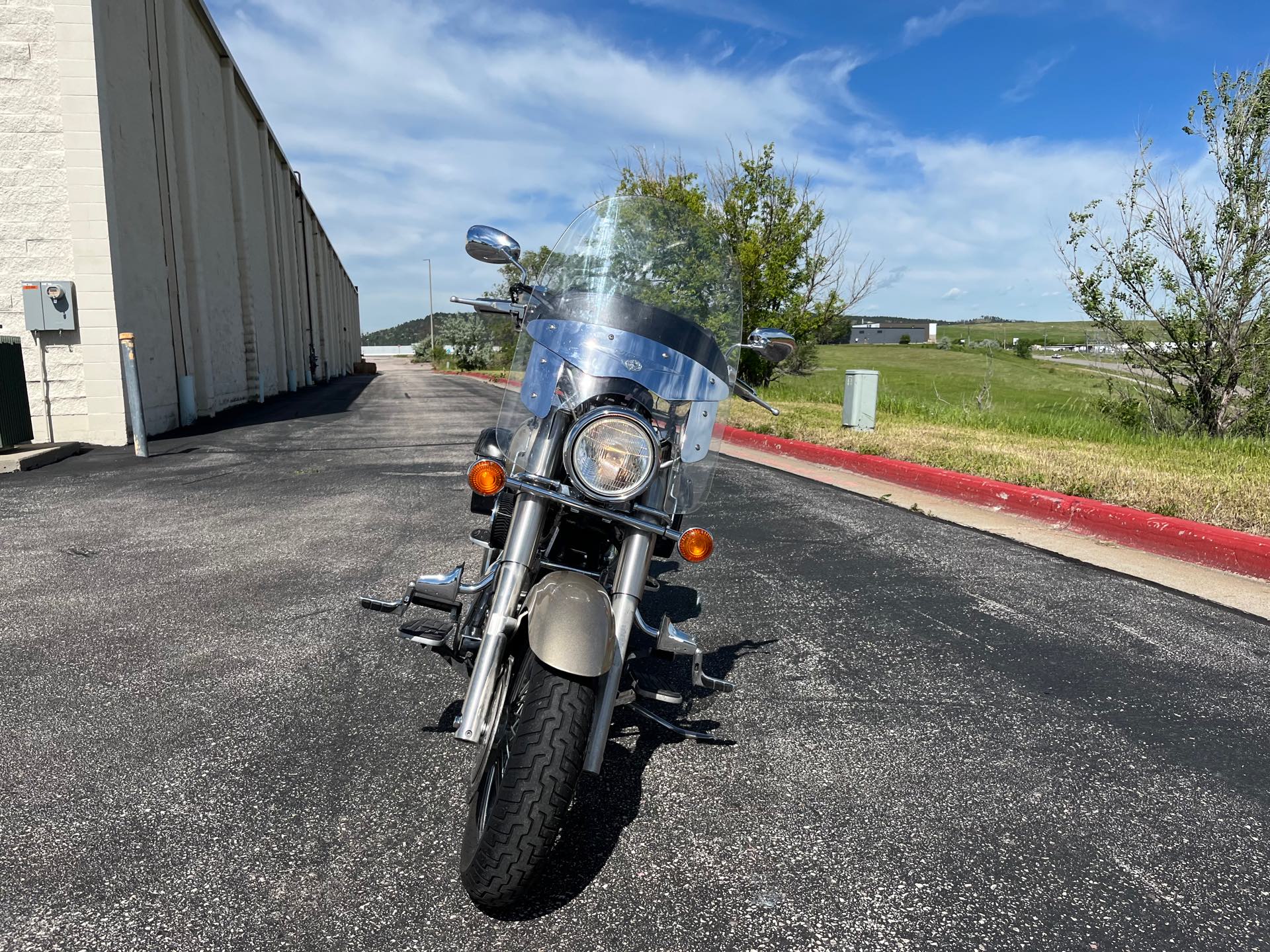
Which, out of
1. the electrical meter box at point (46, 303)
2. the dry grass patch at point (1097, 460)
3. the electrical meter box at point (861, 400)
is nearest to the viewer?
the dry grass patch at point (1097, 460)

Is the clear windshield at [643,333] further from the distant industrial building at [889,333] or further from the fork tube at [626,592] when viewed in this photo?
the distant industrial building at [889,333]

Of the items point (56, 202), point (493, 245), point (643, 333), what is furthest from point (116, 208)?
point (643, 333)

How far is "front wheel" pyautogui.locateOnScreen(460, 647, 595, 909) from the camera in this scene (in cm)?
193

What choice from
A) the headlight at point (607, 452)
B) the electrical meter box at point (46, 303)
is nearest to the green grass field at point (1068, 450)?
the headlight at point (607, 452)

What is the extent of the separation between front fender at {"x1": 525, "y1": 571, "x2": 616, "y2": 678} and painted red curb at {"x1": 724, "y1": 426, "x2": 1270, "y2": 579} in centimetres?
335

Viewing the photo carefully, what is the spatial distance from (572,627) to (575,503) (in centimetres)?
35

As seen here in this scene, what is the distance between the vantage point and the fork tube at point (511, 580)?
84.3 inches

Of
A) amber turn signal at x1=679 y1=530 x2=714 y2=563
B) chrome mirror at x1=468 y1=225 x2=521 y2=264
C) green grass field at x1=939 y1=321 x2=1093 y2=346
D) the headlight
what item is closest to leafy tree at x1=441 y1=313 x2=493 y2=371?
green grass field at x1=939 y1=321 x2=1093 y2=346

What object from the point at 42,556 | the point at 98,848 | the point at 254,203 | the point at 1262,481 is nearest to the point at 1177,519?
the point at 1262,481

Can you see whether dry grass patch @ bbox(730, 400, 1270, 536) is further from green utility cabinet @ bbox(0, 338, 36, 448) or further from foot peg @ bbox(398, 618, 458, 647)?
green utility cabinet @ bbox(0, 338, 36, 448)

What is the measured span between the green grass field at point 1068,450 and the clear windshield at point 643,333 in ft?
16.2

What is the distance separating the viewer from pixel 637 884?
2158 mm

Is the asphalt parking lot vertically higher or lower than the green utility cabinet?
lower

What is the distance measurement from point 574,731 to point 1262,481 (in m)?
7.66
